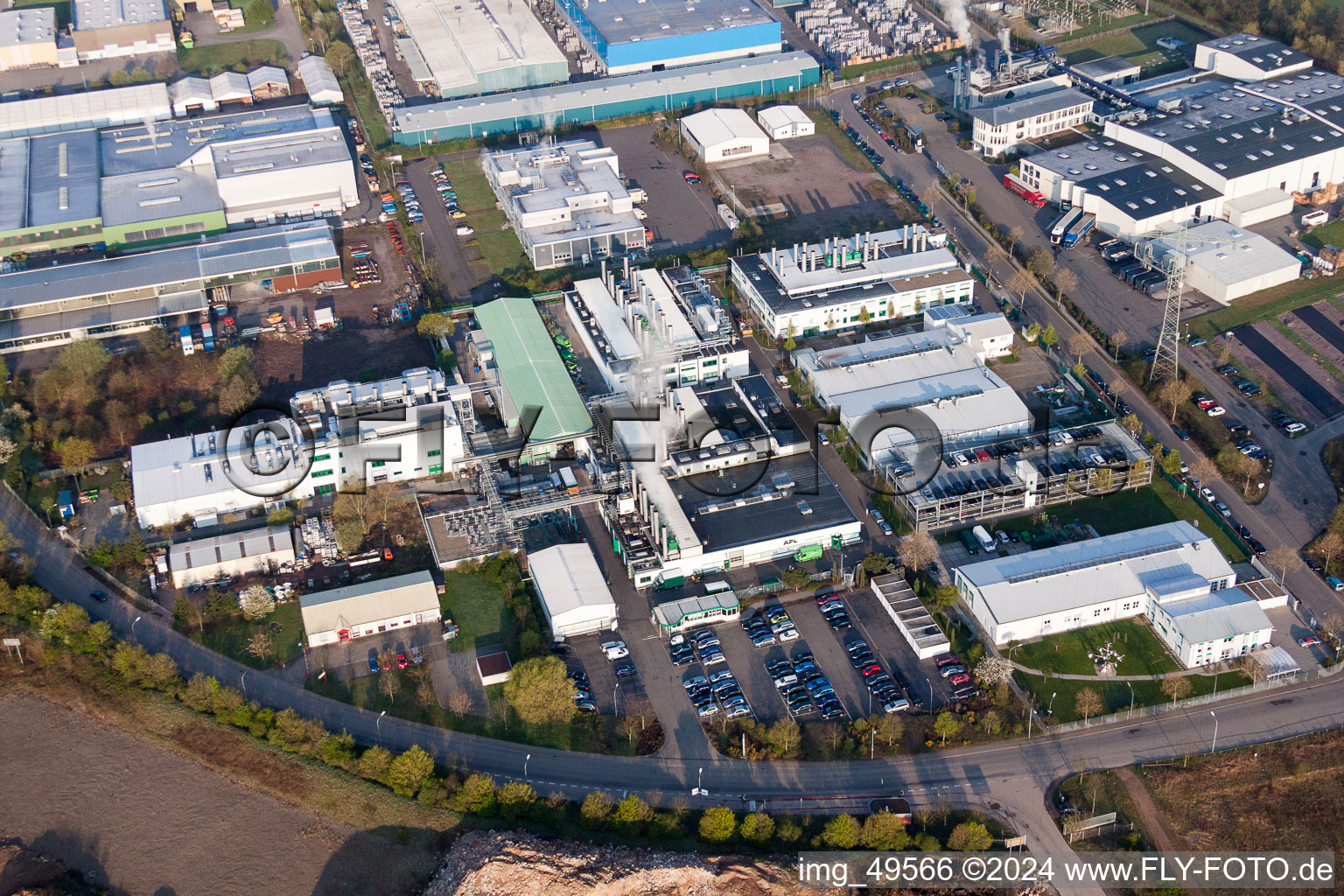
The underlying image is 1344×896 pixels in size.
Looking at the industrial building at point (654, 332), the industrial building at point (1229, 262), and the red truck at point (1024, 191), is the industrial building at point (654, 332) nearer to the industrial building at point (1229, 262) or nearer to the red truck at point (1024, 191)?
the red truck at point (1024, 191)

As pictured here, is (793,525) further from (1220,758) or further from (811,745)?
(1220,758)

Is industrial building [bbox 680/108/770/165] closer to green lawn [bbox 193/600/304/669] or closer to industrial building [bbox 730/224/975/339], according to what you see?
industrial building [bbox 730/224/975/339]

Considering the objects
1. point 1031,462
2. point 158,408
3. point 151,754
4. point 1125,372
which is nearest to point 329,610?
point 151,754

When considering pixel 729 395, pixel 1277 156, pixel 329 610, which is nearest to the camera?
pixel 329 610

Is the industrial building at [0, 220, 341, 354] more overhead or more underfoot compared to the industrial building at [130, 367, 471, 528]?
more overhead

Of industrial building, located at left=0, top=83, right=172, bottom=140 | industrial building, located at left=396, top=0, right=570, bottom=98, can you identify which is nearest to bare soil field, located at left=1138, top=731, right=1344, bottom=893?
industrial building, located at left=396, top=0, right=570, bottom=98

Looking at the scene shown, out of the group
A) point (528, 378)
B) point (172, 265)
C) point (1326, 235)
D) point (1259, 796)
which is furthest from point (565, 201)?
point (1259, 796)
